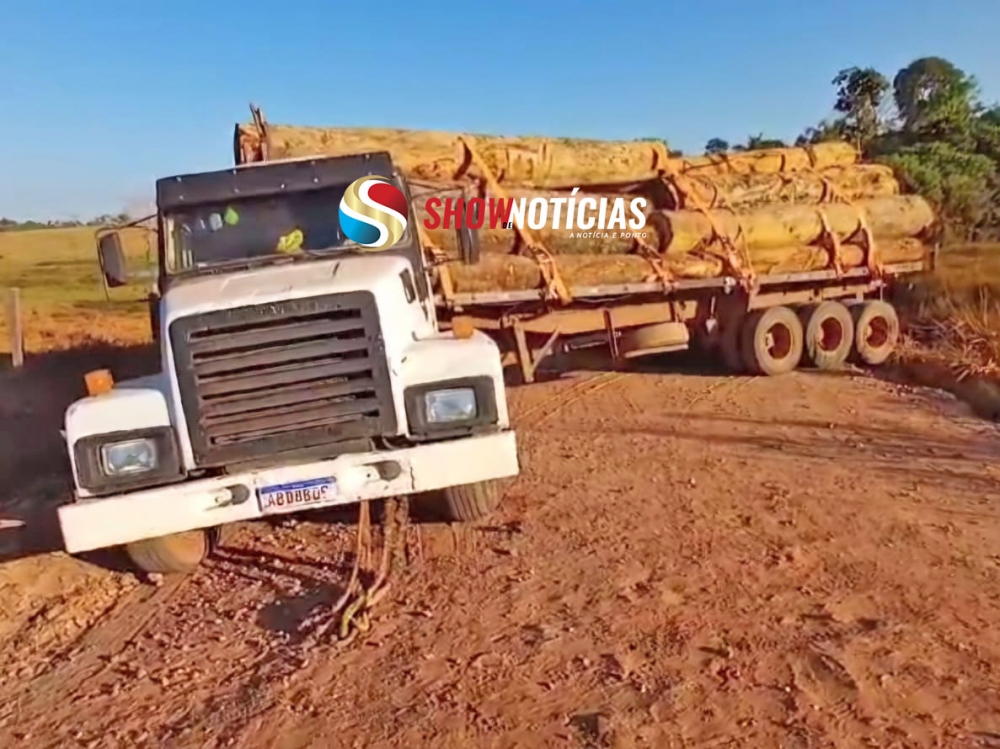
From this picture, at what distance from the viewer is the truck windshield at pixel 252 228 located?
6.45m

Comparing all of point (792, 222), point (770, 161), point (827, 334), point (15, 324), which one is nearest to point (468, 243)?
point (792, 222)

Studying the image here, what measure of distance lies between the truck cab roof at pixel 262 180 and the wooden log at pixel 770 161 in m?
6.04

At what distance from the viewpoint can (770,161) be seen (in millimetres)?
12766

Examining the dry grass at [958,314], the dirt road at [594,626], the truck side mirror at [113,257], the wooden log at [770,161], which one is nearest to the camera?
the dirt road at [594,626]

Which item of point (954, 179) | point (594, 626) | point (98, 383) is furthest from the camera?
point (954, 179)

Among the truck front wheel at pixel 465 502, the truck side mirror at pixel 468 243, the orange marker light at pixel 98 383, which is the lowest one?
the truck front wheel at pixel 465 502

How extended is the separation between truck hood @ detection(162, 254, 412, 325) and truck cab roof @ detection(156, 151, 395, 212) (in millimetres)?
606

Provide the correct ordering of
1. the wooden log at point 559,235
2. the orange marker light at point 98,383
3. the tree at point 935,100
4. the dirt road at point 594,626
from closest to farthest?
the dirt road at point 594,626 → the orange marker light at point 98,383 → the wooden log at point 559,235 → the tree at point 935,100

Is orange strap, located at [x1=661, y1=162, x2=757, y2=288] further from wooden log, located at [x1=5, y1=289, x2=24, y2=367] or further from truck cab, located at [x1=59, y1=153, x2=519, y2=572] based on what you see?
wooden log, located at [x1=5, y1=289, x2=24, y2=367]

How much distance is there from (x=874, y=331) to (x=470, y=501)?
793 cm

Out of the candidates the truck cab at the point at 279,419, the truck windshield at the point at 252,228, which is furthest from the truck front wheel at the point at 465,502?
the truck windshield at the point at 252,228

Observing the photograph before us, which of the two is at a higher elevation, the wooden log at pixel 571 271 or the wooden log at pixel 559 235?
the wooden log at pixel 559 235

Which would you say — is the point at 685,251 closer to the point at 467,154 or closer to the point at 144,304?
the point at 467,154

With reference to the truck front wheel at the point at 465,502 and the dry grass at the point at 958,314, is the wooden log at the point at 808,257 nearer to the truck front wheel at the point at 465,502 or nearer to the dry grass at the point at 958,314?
the dry grass at the point at 958,314
